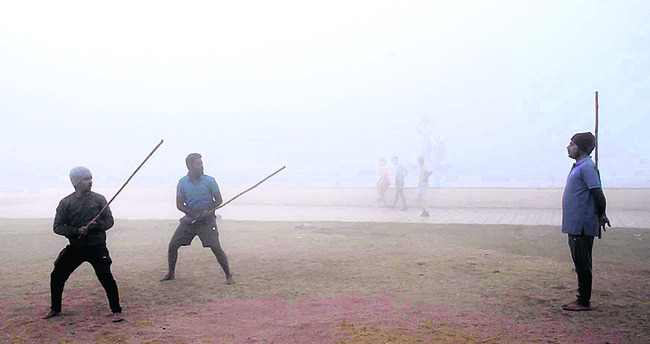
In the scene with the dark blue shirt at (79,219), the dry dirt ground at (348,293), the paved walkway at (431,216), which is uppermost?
the dark blue shirt at (79,219)

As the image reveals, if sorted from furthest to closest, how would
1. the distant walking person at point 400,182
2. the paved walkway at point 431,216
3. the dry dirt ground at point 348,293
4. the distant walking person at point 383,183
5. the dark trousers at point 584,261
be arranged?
the distant walking person at point 383,183 → the distant walking person at point 400,182 → the paved walkway at point 431,216 → the dark trousers at point 584,261 → the dry dirt ground at point 348,293

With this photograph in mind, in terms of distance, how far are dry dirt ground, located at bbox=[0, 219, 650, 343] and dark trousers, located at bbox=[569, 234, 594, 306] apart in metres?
0.18

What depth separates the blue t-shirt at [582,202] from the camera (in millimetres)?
4895

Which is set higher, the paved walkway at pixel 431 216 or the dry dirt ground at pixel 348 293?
the dry dirt ground at pixel 348 293

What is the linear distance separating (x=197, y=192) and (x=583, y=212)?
4.38 m

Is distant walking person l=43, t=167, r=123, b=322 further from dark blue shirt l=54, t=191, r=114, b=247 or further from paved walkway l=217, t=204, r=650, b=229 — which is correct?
paved walkway l=217, t=204, r=650, b=229

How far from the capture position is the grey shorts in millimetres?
6379

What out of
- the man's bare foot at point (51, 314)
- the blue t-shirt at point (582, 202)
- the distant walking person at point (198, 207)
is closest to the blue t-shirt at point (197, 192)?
the distant walking person at point (198, 207)

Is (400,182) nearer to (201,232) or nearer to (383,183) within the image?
(383,183)

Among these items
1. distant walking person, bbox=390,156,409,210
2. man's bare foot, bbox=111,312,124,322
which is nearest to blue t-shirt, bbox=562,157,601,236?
man's bare foot, bbox=111,312,124,322

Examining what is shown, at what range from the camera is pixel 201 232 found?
640 centimetres

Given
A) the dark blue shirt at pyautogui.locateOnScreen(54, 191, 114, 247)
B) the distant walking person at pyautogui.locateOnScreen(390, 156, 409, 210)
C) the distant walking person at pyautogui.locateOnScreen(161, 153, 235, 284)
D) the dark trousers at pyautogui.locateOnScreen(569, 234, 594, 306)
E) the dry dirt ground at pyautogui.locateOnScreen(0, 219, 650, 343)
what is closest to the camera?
the dry dirt ground at pyautogui.locateOnScreen(0, 219, 650, 343)

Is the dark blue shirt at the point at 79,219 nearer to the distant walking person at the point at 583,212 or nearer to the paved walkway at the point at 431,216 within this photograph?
the distant walking person at the point at 583,212

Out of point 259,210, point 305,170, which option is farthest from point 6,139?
point 259,210
